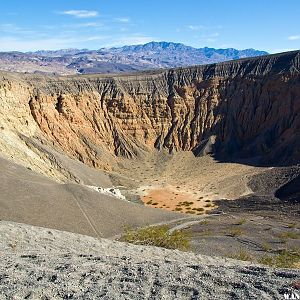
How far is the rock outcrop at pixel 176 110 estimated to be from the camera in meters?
61.3

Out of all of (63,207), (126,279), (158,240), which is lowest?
(63,207)

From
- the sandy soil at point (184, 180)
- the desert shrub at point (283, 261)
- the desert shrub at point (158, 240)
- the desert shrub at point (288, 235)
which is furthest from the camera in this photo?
the sandy soil at point (184, 180)

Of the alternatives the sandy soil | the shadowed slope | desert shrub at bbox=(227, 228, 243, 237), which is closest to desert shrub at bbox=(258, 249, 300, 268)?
desert shrub at bbox=(227, 228, 243, 237)

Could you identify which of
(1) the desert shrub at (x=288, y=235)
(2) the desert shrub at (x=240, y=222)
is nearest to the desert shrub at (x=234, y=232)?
(1) the desert shrub at (x=288, y=235)

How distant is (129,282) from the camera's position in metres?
13.8

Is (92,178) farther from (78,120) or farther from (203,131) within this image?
(203,131)

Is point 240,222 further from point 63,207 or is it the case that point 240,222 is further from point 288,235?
point 63,207

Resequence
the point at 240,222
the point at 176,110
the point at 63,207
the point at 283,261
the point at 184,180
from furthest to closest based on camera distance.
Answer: the point at 176,110
the point at 184,180
the point at 240,222
the point at 63,207
the point at 283,261

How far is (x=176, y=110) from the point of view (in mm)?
71625

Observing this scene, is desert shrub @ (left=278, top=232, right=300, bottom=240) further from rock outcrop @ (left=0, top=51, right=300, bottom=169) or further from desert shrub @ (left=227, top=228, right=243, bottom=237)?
rock outcrop @ (left=0, top=51, right=300, bottom=169)

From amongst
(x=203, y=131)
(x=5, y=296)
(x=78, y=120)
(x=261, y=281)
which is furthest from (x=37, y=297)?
(x=203, y=131)

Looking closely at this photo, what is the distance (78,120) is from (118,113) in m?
7.20

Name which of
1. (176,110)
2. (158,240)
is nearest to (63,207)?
(158,240)

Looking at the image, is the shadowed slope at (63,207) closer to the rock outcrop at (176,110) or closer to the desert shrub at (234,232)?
the desert shrub at (234,232)
